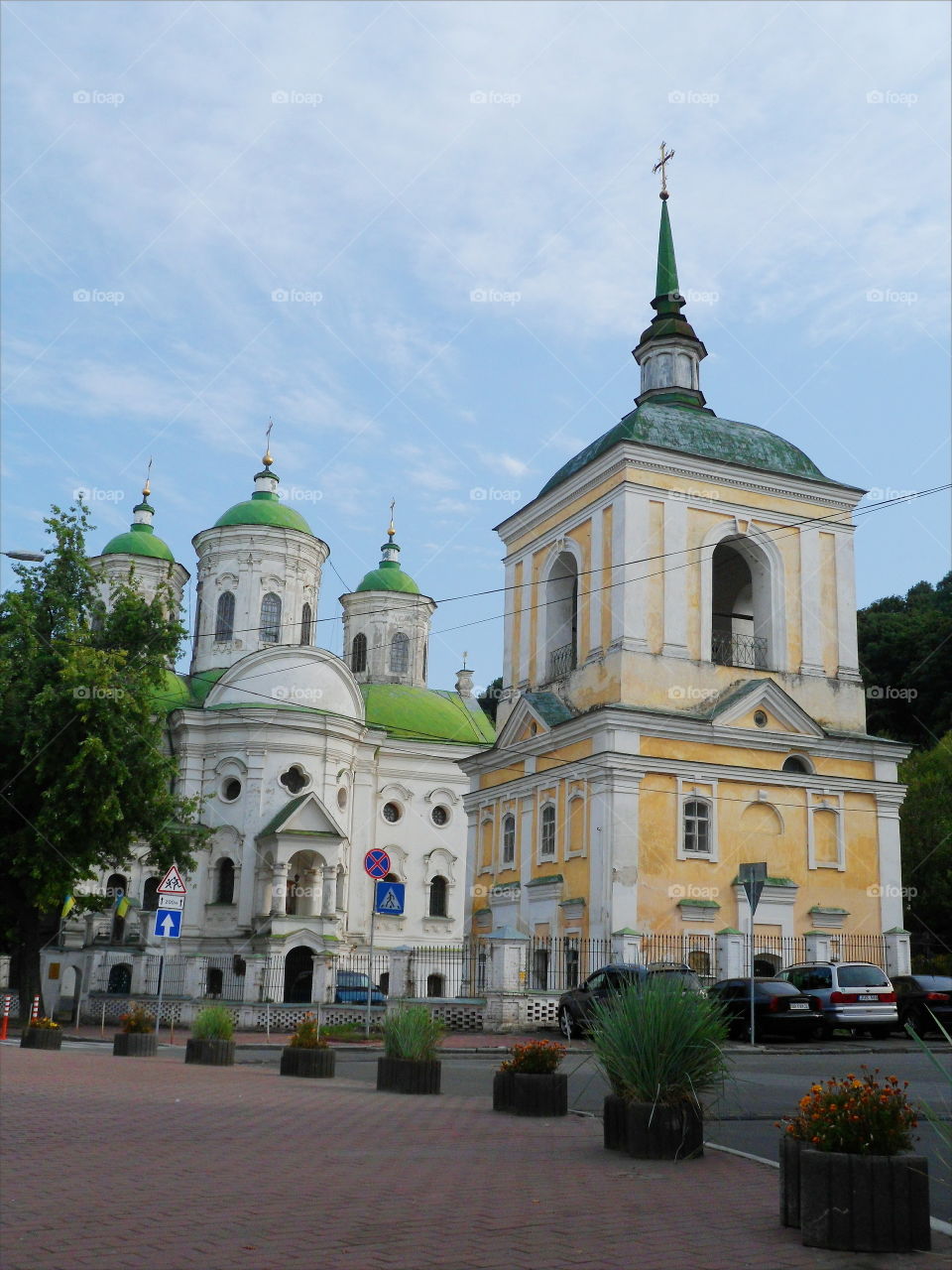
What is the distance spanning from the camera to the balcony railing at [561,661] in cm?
3441

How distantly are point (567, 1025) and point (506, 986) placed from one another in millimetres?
2447

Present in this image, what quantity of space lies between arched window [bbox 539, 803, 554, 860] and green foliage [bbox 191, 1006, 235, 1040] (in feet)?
49.7

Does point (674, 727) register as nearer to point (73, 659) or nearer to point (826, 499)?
point (826, 499)

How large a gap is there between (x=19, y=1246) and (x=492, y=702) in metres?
75.6

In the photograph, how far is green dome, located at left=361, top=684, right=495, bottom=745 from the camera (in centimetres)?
5525

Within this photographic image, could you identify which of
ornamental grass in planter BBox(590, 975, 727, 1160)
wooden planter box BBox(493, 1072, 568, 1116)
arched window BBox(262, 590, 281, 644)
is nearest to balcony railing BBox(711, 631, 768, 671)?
wooden planter box BBox(493, 1072, 568, 1116)

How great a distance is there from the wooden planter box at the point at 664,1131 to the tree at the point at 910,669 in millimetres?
50219

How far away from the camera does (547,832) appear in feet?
106

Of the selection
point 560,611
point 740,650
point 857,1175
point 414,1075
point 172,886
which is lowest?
point 414,1075

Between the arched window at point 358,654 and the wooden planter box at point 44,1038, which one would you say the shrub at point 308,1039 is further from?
the arched window at point 358,654

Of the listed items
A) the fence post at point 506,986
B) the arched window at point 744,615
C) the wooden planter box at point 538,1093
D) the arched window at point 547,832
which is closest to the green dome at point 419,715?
the arched window at point 744,615

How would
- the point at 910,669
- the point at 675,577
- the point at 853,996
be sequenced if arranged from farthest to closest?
the point at 910,669, the point at 675,577, the point at 853,996

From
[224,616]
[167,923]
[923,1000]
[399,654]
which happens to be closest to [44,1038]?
[167,923]

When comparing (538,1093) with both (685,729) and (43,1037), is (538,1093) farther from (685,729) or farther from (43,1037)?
(685,729)
